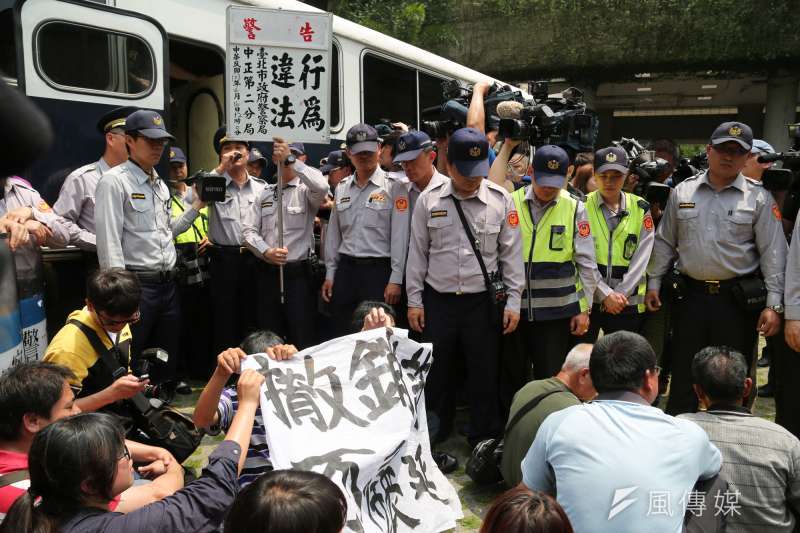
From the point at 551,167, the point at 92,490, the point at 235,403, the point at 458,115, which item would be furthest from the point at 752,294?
the point at 92,490

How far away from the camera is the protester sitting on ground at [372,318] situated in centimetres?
368

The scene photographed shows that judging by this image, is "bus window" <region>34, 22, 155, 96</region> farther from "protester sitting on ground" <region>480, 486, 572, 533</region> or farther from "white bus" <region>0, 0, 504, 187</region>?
"protester sitting on ground" <region>480, 486, 572, 533</region>

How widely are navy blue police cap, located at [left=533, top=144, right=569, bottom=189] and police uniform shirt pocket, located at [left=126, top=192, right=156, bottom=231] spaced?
2.47 metres

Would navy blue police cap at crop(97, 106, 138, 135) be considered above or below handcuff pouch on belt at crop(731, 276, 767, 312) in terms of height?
above

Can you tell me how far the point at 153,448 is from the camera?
2990 millimetres

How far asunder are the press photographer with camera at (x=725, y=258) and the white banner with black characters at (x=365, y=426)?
188 centimetres

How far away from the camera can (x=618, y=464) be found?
2316 mm

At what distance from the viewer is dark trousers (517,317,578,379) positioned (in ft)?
14.7

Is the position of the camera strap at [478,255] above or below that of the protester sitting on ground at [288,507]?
above

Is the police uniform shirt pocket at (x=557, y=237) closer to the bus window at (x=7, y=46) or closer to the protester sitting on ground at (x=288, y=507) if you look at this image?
the protester sitting on ground at (x=288, y=507)

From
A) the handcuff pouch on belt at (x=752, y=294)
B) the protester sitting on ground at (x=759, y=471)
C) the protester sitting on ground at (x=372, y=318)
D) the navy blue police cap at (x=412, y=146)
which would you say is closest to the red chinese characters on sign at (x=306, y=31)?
the navy blue police cap at (x=412, y=146)

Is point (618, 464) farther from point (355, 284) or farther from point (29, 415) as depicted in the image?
point (355, 284)

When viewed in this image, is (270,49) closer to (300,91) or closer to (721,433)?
(300,91)

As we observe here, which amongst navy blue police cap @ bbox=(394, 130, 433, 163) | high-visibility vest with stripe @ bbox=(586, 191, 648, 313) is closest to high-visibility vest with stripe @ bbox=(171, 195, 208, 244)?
navy blue police cap @ bbox=(394, 130, 433, 163)
